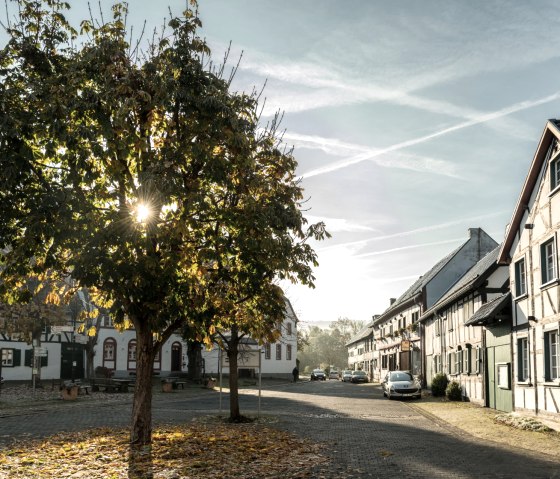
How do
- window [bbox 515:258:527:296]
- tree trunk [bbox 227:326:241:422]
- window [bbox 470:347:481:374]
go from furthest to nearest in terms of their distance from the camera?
window [bbox 470:347:481:374]
window [bbox 515:258:527:296]
tree trunk [bbox 227:326:241:422]

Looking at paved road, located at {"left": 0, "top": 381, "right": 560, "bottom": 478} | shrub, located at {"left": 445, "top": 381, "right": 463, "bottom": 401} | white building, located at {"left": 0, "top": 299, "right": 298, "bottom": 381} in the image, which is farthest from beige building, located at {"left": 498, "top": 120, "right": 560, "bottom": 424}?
white building, located at {"left": 0, "top": 299, "right": 298, "bottom": 381}

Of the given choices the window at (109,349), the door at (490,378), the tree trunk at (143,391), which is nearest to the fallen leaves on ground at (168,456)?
the tree trunk at (143,391)

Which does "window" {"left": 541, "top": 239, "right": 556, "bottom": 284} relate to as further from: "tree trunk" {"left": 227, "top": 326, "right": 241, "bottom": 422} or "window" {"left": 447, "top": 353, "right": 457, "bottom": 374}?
"window" {"left": 447, "top": 353, "right": 457, "bottom": 374}

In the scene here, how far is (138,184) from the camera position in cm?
1203

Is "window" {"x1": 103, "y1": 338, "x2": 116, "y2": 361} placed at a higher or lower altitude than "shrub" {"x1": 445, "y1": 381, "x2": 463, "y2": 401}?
higher

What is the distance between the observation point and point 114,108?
11.2m

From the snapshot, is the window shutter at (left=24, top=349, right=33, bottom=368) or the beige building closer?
the beige building

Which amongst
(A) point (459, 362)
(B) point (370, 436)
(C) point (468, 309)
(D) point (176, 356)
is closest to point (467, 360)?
(A) point (459, 362)

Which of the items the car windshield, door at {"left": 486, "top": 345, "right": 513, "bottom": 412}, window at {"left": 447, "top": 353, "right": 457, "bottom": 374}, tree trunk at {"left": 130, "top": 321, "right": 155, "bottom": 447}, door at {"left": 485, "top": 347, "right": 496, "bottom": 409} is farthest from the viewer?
the car windshield

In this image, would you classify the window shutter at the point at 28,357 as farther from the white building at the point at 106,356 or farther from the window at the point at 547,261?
the window at the point at 547,261

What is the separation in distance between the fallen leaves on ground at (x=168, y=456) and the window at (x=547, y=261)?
29.3 ft

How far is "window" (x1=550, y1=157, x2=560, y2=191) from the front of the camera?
699 inches

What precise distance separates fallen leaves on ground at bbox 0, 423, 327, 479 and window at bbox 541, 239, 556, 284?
8.92 m

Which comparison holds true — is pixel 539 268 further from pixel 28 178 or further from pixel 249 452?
pixel 28 178
